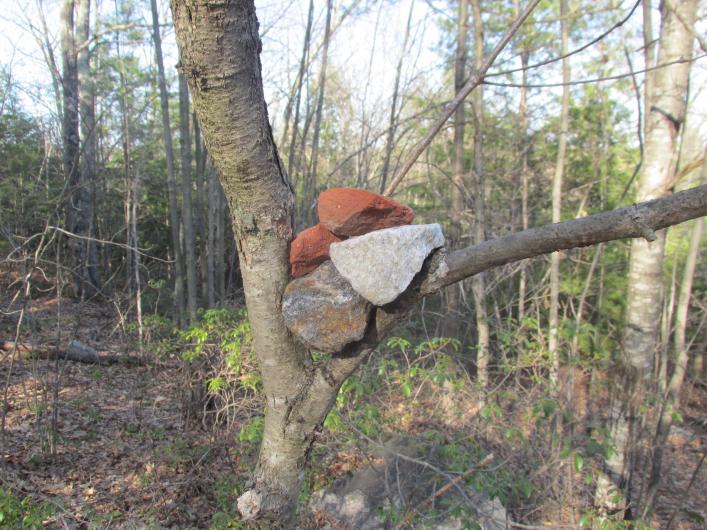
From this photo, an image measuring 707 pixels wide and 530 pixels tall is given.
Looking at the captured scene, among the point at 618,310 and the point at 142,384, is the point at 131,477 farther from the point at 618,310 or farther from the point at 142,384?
the point at 618,310

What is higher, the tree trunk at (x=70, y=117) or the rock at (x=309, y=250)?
the tree trunk at (x=70, y=117)

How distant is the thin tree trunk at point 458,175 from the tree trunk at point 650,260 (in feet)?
6.65

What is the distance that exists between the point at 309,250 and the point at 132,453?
314cm

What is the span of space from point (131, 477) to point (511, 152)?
20.0 feet

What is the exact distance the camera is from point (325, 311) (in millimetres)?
1348

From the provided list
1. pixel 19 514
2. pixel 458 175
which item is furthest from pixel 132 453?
pixel 458 175

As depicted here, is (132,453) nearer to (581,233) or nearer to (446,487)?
(446,487)

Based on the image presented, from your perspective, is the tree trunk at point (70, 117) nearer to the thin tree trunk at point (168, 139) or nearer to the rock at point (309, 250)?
the thin tree trunk at point (168, 139)

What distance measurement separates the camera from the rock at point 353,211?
1440 mm

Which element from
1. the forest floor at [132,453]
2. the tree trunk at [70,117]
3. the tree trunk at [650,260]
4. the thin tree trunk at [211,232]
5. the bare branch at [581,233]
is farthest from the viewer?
the tree trunk at [70,117]

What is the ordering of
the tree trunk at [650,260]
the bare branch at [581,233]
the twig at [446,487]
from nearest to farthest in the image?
the bare branch at [581,233]
the twig at [446,487]
the tree trunk at [650,260]

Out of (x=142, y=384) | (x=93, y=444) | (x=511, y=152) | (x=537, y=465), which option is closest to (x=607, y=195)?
(x=511, y=152)

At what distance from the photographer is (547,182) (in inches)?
277

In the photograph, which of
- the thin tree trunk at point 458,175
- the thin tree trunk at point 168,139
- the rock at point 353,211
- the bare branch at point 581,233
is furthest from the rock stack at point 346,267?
the thin tree trunk at point 168,139
